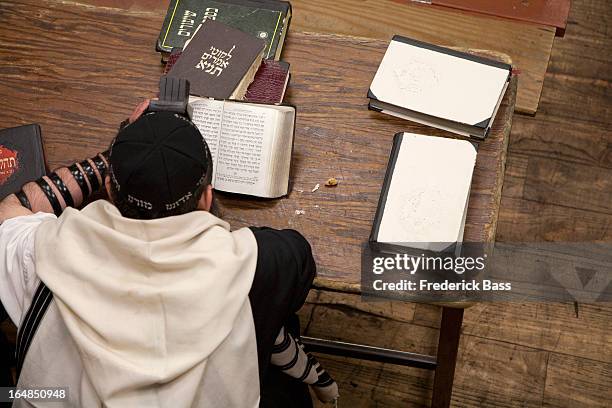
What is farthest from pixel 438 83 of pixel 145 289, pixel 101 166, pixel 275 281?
pixel 145 289

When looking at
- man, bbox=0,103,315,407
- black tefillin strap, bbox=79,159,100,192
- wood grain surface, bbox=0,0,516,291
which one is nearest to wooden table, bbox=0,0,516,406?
wood grain surface, bbox=0,0,516,291

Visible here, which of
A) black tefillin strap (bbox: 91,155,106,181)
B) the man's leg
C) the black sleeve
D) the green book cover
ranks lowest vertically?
the man's leg

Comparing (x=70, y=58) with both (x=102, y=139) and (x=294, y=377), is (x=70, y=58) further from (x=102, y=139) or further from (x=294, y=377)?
(x=294, y=377)

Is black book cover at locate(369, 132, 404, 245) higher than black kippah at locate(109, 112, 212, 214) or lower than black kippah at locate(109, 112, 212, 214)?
lower

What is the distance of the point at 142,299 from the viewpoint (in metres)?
A: 1.36

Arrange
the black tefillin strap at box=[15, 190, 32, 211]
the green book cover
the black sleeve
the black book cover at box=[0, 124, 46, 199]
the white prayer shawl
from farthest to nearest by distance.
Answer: the green book cover, the black book cover at box=[0, 124, 46, 199], the black tefillin strap at box=[15, 190, 32, 211], the black sleeve, the white prayer shawl

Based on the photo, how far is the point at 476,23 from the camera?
2406mm

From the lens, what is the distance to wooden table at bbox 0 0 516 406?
68.6 inches

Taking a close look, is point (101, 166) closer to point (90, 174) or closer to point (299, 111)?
point (90, 174)

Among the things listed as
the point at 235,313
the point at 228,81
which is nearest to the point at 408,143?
the point at 228,81

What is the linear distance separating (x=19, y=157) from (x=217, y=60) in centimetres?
48

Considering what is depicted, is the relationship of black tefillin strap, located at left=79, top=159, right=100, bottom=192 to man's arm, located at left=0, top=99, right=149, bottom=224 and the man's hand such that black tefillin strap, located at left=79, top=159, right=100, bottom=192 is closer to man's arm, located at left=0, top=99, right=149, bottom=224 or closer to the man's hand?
man's arm, located at left=0, top=99, right=149, bottom=224

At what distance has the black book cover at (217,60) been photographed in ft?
5.99

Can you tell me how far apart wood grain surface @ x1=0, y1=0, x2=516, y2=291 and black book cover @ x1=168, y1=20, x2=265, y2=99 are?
4.6 inches
